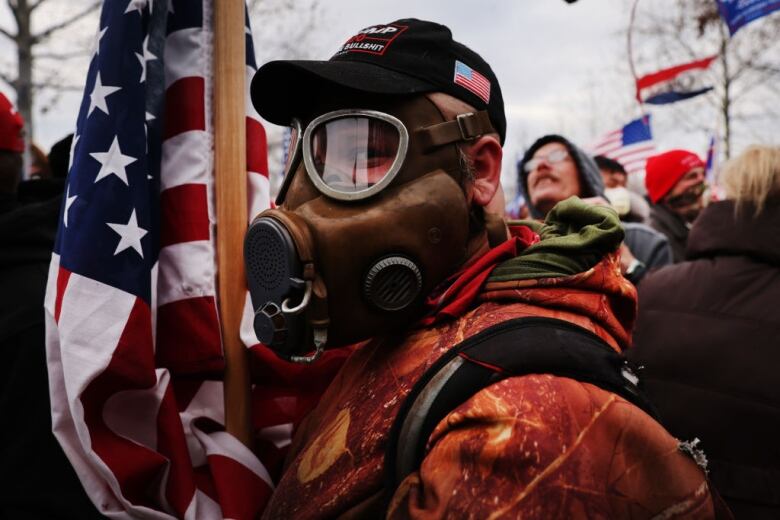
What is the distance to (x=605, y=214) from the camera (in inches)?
68.9

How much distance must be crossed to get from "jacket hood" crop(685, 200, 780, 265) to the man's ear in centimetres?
168

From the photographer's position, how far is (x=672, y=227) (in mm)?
6500

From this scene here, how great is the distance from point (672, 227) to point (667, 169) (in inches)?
21.0

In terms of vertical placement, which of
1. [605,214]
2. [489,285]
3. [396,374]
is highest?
[605,214]

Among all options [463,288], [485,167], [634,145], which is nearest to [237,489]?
[463,288]

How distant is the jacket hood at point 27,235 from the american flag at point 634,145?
7.78 meters

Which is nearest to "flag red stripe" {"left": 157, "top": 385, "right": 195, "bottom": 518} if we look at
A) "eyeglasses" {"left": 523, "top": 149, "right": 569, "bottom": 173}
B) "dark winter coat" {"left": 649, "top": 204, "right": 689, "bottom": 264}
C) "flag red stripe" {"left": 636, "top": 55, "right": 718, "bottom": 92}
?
"eyeglasses" {"left": 523, "top": 149, "right": 569, "bottom": 173}

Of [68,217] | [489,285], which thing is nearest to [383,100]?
[489,285]

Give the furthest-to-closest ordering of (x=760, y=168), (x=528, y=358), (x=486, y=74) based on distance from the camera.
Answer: (x=760, y=168) → (x=486, y=74) → (x=528, y=358)

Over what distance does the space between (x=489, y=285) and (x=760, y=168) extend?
75.7 inches

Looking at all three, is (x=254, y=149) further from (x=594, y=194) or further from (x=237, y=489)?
(x=594, y=194)

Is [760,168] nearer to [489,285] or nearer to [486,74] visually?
[486,74]

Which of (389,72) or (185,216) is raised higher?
(389,72)

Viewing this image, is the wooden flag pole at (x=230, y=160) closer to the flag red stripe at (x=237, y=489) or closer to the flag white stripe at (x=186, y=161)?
the flag white stripe at (x=186, y=161)
